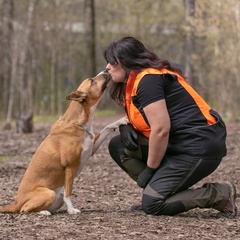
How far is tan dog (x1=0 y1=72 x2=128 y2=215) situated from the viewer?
5.54m

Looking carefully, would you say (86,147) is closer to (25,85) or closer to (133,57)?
(133,57)

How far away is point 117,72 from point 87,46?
18051 mm

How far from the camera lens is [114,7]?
85.0ft

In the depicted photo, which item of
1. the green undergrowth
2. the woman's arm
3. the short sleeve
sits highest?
the short sleeve

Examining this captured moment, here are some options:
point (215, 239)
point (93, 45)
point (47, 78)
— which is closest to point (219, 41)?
point (93, 45)

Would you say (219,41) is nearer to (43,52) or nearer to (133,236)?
(43,52)

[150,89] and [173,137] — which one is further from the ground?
[150,89]

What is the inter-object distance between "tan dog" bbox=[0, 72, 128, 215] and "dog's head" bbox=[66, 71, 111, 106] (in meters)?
0.15

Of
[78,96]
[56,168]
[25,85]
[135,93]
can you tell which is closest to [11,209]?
[56,168]

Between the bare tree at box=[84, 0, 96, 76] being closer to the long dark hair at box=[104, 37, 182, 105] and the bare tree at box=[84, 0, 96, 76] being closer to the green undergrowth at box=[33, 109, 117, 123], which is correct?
the green undergrowth at box=[33, 109, 117, 123]

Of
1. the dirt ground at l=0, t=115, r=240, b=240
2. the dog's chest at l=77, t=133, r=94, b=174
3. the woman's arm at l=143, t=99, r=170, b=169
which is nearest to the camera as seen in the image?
the dirt ground at l=0, t=115, r=240, b=240

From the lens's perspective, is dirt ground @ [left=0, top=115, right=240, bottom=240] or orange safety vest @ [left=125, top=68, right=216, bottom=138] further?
orange safety vest @ [left=125, top=68, right=216, bottom=138]

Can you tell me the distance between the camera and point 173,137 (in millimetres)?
5488

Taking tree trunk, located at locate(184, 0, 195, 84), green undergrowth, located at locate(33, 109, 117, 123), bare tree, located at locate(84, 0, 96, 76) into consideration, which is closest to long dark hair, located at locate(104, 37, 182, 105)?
green undergrowth, located at locate(33, 109, 117, 123)
